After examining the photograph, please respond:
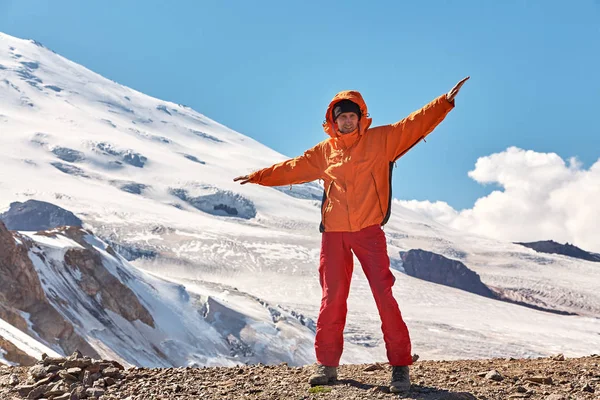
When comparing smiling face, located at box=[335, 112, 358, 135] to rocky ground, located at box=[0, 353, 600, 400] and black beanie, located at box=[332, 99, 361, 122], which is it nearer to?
black beanie, located at box=[332, 99, 361, 122]

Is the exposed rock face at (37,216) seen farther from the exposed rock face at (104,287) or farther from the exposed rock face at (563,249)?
the exposed rock face at (563,249)

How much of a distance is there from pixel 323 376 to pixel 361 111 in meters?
2.31

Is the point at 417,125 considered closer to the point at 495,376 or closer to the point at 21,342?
the point at 495,376

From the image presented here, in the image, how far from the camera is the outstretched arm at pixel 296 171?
6.82 m

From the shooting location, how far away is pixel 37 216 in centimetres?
8775

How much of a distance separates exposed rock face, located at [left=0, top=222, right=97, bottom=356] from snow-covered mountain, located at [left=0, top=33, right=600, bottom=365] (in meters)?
0.70

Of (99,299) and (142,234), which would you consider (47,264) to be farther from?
(142,234)

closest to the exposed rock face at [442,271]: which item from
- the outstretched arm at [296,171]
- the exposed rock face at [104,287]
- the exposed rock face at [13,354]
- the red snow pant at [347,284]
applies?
the exposed rock face at [104,287]

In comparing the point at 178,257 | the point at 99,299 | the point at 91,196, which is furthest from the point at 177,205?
the point at 99,299

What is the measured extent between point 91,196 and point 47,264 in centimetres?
7278

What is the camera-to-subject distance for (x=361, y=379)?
646cm

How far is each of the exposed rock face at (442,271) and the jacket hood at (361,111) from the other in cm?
10010

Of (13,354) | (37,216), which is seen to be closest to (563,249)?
(37,216)

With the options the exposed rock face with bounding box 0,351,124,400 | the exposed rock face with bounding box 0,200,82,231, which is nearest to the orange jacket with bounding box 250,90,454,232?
the exposed rock face with bounding box 0,351,124,400
